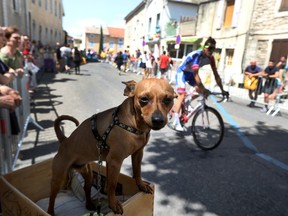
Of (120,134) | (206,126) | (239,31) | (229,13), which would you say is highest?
(229,13)

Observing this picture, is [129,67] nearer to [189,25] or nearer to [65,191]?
[189,25]

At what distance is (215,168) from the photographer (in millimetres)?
4113

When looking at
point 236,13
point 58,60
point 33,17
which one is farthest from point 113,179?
point 33,17

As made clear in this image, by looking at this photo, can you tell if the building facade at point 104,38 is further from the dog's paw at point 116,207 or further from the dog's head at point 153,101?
the dog's paw at point 116,207

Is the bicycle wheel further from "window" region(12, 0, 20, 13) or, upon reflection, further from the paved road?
"window" region(12, 0, 20, 13)

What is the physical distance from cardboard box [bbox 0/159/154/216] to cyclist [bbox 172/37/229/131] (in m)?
2.89

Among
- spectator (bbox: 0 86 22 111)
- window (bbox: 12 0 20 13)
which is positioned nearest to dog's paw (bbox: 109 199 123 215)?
spectator (bbox: 0 86 22 111)

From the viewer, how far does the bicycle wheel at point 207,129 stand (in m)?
4.85

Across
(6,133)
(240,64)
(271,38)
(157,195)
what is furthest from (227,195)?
(240,64)

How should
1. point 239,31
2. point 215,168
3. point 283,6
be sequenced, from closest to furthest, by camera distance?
point 215,168 → point 283,6 → point 239,31

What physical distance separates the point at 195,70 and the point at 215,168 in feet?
6.01

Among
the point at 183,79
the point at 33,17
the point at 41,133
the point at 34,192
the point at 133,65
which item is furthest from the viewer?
the point at 133,65

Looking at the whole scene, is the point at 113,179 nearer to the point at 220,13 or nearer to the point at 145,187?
the point at 145,187

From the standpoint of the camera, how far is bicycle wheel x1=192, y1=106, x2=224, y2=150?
15.9 ft
